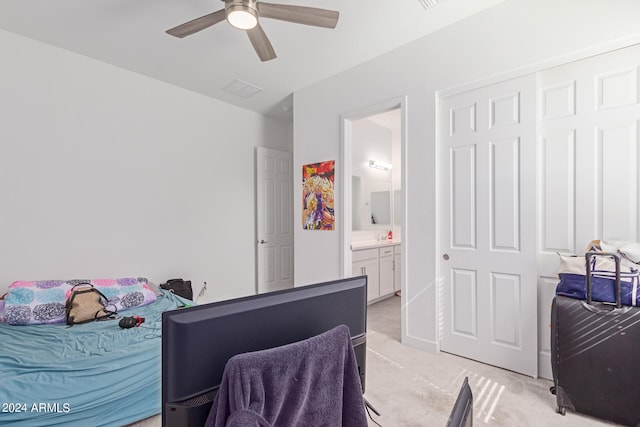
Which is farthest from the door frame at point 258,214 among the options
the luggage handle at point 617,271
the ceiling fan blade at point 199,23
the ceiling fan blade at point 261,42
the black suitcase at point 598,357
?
the luggage handle at point 617,271

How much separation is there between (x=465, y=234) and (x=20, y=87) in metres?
4.15

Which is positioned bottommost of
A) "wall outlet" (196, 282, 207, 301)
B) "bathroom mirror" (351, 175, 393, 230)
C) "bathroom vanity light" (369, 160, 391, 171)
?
"wall outlet" (196, 282, 207, 301)

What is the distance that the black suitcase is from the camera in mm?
1679

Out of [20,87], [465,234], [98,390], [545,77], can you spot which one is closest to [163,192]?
[20,87]

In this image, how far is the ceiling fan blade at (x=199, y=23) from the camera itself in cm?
201

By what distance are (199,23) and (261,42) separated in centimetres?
43

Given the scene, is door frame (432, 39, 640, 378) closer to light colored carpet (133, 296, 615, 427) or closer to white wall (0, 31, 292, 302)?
light colored carpet (133, 296, 615, 427)

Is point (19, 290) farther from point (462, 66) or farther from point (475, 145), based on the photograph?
point (462, 66)

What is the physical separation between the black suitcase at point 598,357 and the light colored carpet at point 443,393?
115 mm

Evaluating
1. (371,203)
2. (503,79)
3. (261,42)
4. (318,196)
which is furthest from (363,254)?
(261,42)

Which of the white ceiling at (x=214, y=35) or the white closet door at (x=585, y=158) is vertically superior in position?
the white ceiling at (x=214, y=35)

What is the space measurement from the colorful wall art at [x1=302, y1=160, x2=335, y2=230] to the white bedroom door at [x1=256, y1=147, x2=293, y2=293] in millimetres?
903

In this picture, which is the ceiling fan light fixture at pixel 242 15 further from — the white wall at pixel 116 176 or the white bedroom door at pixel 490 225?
the white wall at pixel 116 176

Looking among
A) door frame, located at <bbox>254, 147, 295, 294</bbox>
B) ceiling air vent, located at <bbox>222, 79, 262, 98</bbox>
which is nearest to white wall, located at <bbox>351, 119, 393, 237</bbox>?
door frame, located at <bbox>254, 147, 295, 294</bbox>
